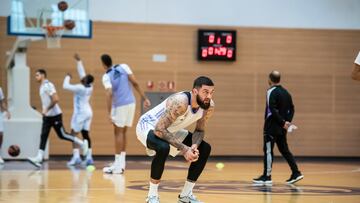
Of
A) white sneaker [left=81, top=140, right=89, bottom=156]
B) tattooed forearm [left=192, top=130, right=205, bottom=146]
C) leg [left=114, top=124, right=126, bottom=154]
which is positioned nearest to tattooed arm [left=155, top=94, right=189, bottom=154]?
tattooed forearm [left=192, top=130, right=205, bottom=146]

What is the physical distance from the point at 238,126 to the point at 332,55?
3309 mm

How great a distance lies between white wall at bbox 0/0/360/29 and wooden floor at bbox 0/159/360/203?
5172mm

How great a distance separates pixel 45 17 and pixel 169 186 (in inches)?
260

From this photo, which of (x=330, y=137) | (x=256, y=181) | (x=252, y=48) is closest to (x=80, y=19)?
(x=252, y=48)

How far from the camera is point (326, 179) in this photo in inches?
507

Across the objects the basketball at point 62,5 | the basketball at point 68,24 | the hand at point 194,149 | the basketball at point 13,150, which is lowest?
the basketball at point 13,150

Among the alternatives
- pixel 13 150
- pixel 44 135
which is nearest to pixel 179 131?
pixel 44 135

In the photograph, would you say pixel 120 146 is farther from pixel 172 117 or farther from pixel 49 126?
pixel 172 117

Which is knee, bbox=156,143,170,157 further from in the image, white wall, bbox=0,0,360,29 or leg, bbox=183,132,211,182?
white wall, bbox=0,0,360,29

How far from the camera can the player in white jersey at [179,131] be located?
798 cm

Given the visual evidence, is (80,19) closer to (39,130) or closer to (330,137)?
(39,130)

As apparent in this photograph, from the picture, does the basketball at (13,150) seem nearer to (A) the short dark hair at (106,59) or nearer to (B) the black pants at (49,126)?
(B) the black pants at (49,126)

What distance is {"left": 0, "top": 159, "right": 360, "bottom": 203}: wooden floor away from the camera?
9297mm

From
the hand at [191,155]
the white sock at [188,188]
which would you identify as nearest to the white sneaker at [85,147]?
the white sock at [188,188]
